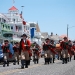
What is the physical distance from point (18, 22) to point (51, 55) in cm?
5948

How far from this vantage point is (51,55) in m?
23.2

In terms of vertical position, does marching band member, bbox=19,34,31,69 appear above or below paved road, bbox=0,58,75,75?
above

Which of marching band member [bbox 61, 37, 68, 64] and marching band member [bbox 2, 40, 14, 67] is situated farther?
marching band member [bbox 61, 37, 68, 64]

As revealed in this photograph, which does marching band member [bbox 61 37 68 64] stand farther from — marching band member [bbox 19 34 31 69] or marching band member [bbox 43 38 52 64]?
marching band member [bbox 19 34 31 69]

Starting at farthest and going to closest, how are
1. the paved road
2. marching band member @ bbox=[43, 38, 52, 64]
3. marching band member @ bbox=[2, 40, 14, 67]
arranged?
marching band member @ bbox=[43, 38, 52, 64]
marching band member @ bbox=[2, 40, 14, 67]
the paved road

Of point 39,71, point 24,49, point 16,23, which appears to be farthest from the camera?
point 16,23

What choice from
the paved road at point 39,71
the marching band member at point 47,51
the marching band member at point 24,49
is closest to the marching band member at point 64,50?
the marching band member at point 47,51

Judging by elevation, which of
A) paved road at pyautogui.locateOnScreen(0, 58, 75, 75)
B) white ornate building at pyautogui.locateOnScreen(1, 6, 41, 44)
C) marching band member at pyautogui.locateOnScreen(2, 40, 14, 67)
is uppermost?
white ornate building at pyautogui.locateOnScreen(1, 6, 41, 44)

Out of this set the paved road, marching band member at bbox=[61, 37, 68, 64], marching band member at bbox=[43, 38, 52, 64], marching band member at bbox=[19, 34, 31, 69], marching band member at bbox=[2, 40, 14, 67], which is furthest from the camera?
marching band member at bbox=[61, 37, 68, 64]

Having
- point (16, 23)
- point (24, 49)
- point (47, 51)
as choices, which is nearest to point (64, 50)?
point (47, 51)

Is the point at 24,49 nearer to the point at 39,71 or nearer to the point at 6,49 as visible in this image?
the point at 39,71

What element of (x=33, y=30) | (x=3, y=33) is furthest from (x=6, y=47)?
(x=33, y=30)

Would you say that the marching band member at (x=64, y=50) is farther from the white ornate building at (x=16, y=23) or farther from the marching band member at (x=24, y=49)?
the white ornate building at (x=16, y=23)

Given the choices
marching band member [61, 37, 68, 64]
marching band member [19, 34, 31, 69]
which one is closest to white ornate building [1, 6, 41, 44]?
marching band member [61, 37, 68, 64]
